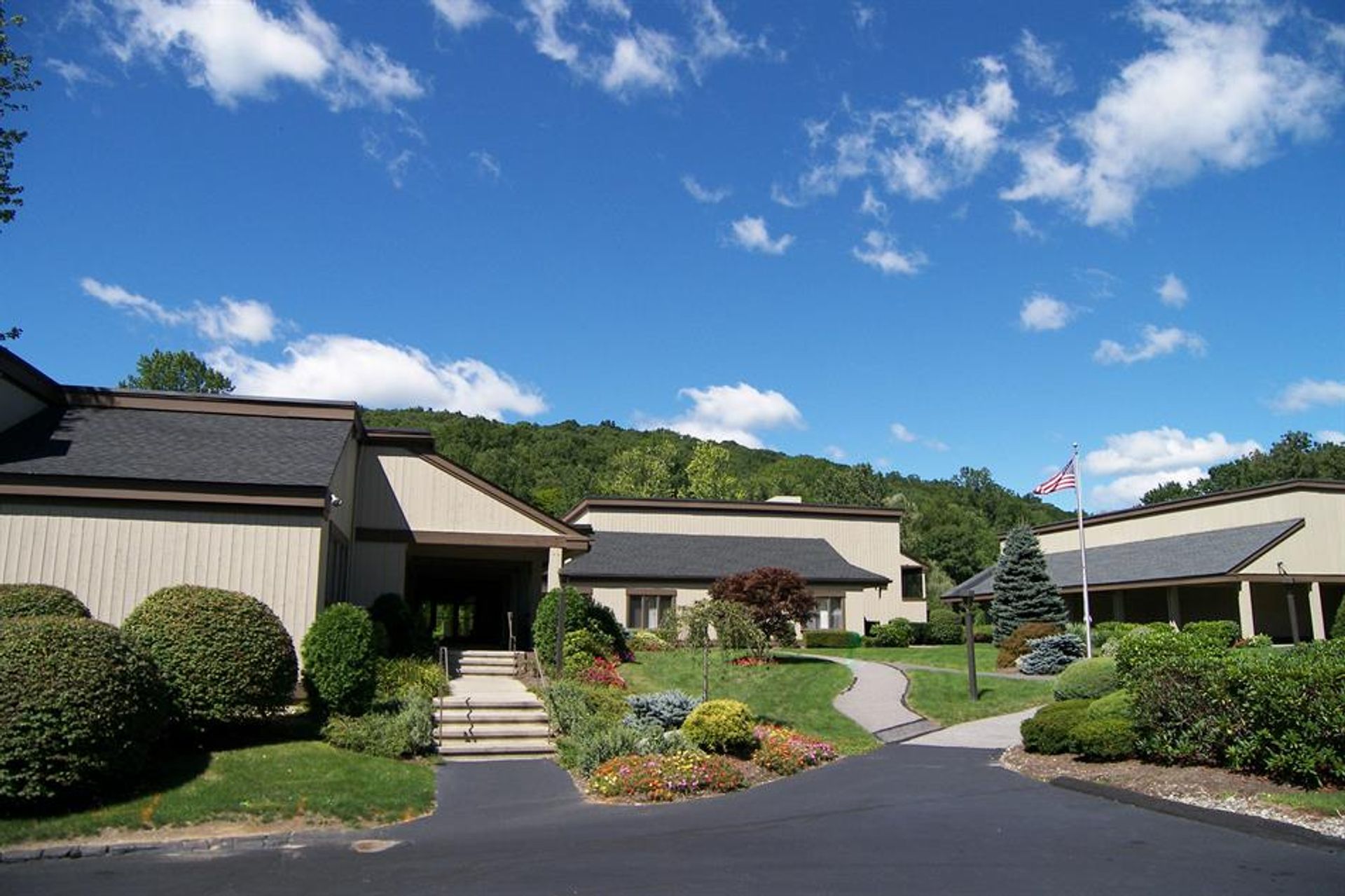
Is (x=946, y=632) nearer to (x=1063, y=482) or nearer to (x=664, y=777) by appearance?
(x=1063, y=482)

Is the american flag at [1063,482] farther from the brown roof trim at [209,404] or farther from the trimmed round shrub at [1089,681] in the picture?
the brown roof trim at [209,404]

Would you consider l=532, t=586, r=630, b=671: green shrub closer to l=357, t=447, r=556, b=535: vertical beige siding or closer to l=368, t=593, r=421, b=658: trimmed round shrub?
l=357, t=447, r=556, b=535: vertical beige siding

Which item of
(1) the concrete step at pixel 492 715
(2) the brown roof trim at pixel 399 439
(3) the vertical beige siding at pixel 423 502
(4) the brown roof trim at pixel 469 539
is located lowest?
(1) the concrete step at pixel 492 715

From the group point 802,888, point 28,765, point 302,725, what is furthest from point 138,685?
point 802,888

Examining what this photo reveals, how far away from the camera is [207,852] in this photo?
33.7 ft

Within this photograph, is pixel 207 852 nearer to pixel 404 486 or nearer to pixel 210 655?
pixel 210 655

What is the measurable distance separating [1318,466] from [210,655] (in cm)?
9065

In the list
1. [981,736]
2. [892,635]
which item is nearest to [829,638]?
[892,635]

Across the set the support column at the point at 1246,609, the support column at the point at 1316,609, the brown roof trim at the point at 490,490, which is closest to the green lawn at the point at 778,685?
the brown roof trim at the point at 490,490

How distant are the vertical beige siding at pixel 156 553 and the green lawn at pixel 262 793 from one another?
4.20 m

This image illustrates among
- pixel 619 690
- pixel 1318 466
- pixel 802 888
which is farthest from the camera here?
pixel 1318 466

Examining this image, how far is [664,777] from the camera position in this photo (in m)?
13.2

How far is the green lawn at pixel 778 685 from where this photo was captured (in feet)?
61.5

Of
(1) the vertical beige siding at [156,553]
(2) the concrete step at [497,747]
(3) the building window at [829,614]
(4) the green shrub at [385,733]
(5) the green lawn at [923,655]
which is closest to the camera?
(4) the green shrub at [385,733]
